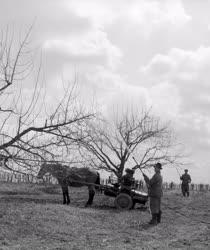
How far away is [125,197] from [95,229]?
5.13m

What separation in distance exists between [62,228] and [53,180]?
231 centimetres

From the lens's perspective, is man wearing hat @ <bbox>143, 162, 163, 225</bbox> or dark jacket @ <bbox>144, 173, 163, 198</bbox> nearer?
man wearing hat @ <bbox>143, 162, 163, 225</bbox>

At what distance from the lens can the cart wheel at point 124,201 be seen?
1764cm

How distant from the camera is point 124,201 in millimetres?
17688

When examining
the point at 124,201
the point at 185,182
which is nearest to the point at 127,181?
the point at 124,201

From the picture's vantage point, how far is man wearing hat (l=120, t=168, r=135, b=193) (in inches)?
703

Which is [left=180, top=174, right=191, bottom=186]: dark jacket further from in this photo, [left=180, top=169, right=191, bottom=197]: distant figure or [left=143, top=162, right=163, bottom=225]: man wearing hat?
[left=143, top=162, right=163, bottom=225]: man wearing hat

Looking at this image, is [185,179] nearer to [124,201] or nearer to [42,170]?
[124,201]

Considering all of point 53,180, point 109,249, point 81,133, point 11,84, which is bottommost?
point 109,249

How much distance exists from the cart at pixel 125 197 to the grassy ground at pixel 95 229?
305 millimetres

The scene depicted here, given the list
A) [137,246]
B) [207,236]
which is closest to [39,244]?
[137,246]

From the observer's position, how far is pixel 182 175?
27281 millimetres

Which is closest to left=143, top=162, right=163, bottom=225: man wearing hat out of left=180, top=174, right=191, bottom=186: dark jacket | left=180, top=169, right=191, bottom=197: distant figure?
left=180, top=169, right=191, bottom=197: distant figure

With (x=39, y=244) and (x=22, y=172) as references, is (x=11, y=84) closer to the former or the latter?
(x=22, y=172)
